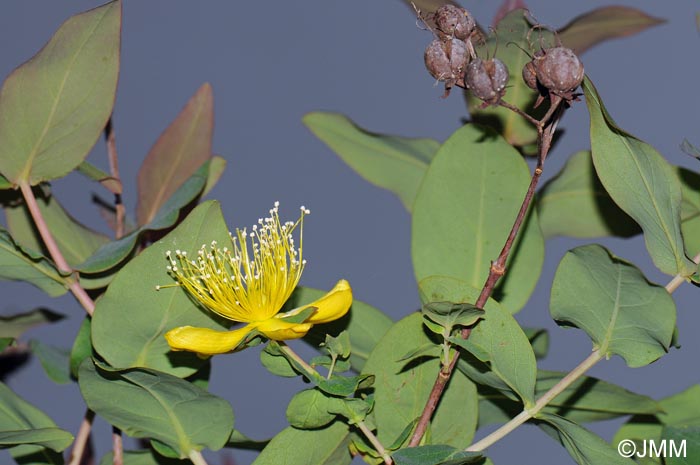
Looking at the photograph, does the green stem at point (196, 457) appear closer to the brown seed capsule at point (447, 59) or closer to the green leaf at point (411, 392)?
the green leaf at point (411, 392)

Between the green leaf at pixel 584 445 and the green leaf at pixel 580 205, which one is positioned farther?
the green leaf at pixel 580 205

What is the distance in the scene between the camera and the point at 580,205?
737 millimetres

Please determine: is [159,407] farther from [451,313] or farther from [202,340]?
[451,313]

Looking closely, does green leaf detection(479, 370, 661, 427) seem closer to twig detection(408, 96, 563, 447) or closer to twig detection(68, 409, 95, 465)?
twig detection(408, 96, 563, 447)

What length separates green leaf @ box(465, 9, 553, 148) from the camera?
0.66 m

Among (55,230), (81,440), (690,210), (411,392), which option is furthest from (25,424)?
(690,210)

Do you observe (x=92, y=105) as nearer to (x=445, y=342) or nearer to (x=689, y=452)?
(x=445, y=342)

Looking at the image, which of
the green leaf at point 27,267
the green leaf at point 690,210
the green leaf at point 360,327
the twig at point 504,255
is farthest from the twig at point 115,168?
the green leaf at point 690,210

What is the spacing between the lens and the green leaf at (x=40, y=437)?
1.80 ft

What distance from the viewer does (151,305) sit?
581 millimetres

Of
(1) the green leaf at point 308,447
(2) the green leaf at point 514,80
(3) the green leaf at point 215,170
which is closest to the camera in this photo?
(1) the green leaf at point 308,447

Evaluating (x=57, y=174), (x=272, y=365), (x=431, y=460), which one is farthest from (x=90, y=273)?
(x=431, y=460)

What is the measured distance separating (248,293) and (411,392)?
0.12m

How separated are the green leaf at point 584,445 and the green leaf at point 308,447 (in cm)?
12
